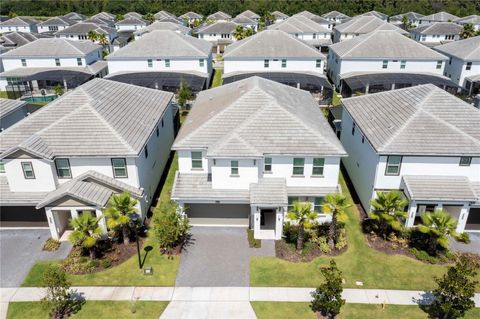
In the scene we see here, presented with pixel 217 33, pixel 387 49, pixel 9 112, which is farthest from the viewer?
pixel 217 33

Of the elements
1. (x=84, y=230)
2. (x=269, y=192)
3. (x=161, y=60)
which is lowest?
(x=84, y=230)

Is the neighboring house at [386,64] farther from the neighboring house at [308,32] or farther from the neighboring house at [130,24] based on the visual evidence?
the neighboring house at [130,24]

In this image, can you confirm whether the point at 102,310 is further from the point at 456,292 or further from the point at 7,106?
the point at 7,106

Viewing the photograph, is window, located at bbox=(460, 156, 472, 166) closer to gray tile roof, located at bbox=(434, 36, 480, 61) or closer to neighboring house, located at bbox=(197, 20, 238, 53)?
gray tile roof, located at bbox=(434, 36, 480, 61)

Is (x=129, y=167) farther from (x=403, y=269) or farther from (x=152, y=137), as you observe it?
(x=403, y=269)

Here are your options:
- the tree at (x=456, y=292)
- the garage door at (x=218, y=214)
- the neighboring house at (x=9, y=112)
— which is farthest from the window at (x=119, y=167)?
the tree at (x=456, y=292)

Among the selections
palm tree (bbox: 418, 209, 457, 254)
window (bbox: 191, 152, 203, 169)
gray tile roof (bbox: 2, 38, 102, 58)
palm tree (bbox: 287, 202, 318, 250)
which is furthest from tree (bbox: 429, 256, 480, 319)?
gray tile roof (bbox: 2, 38, 102, 58)

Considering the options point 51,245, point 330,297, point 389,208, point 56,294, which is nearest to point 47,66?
point 51,245
